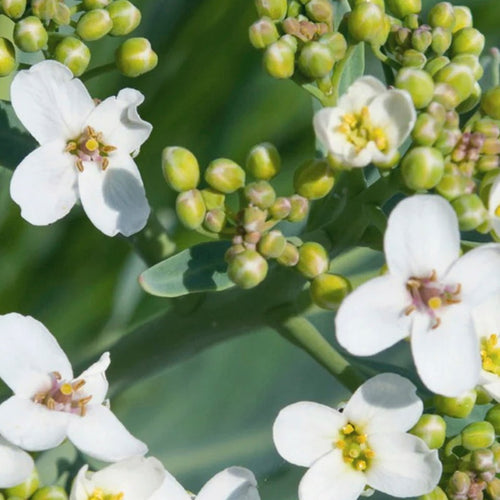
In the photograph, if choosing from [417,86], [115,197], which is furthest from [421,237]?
[115,197]

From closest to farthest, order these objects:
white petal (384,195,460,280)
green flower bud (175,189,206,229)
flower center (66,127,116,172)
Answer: white petal (384,195,460,280) < green flower bud (175,189,206,229) < flower center (66,127,116,172)

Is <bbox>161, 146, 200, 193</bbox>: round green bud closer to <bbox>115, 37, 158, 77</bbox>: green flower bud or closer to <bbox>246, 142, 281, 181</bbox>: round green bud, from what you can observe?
<bbox>246, 142, 281, 181</bbox>: round green bud

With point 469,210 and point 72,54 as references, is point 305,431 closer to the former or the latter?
point 469,210

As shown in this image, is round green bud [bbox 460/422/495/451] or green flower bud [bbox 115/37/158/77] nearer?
round green bud [bbox 460/422/495/451]

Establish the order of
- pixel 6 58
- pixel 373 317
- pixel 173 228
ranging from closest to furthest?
pixel 373 317 < pixel 6 58 < pixel 173 228

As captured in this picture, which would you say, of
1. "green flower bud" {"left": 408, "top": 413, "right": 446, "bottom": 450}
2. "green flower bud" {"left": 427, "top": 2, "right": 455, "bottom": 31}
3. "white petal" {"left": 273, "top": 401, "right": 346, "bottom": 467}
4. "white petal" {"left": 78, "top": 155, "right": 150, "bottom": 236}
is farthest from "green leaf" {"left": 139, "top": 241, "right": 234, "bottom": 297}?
"green flower bud" {"left": 427, "top": 2, "right": 455, "bottom": 31}

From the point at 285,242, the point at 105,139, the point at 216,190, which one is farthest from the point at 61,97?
the point at 285,242
